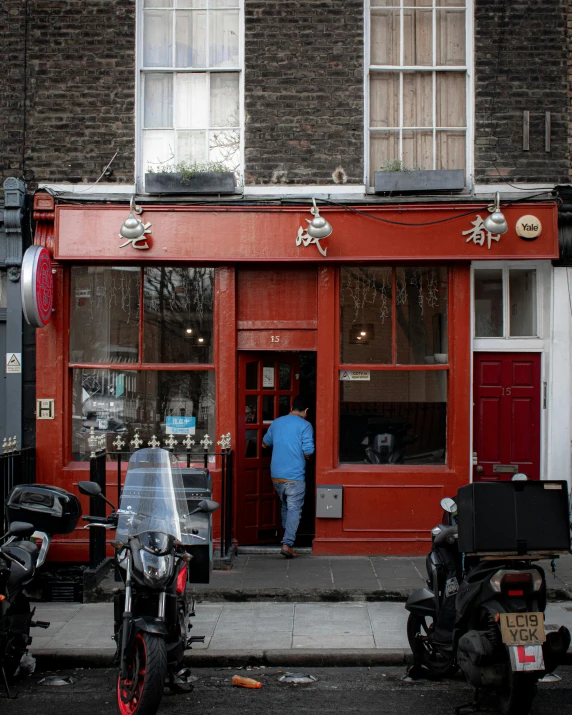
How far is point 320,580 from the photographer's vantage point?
845cm

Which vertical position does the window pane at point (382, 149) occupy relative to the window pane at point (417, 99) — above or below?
below

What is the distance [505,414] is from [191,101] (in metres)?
5.36

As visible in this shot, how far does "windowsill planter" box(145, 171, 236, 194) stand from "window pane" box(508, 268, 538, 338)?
3563mm

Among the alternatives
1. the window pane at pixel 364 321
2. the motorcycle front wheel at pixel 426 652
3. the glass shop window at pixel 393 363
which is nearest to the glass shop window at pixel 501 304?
the glass shop window at pixel 393 363

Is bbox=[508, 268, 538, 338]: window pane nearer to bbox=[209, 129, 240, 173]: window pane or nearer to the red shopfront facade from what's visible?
the red shopfront facade

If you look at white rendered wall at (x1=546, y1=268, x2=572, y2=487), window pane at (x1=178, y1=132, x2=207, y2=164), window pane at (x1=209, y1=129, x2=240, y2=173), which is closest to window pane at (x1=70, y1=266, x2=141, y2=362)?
window pane at (x1=178, y1=132, x2=207, y2=164)

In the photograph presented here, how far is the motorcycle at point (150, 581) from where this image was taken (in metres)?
5.03

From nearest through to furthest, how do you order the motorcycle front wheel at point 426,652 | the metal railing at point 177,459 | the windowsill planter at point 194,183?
1. the motorcycle front wheel at point 426,652
2. the metal railing at point 177,459
3. the windowsill planter at point 194,183

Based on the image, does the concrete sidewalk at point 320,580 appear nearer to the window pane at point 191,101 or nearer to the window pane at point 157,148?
the window pane at point 157,148

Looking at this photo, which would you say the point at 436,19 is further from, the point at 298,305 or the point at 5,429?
the point at 5,429

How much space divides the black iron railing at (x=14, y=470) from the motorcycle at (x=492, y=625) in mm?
4421

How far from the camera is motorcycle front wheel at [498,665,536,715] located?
4.91 meters

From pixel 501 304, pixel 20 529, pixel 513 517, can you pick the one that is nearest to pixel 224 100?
pixel 501 304

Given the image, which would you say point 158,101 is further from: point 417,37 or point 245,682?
point 245,682
